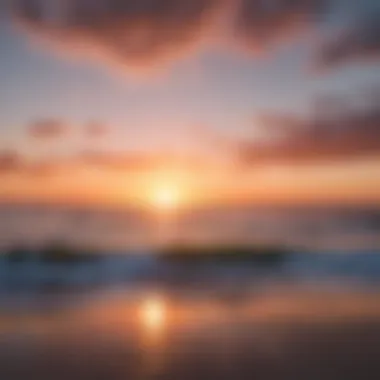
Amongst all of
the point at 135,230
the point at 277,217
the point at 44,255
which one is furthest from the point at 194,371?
the point at 277,217

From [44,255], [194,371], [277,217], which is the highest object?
[277,217]

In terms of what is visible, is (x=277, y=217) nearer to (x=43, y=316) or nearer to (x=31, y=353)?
(x=43, y=316)

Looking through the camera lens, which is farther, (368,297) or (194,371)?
(368,297)

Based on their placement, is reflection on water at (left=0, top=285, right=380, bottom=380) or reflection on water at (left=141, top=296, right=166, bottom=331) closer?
reflection on water at (left=0, top=285, right=380, bottom=380)

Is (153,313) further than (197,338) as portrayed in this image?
Yes

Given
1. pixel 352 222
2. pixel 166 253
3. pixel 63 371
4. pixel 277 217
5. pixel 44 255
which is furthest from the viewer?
pixel 277 217

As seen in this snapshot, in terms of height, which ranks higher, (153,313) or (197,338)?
(153,313)

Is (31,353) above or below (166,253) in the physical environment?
below

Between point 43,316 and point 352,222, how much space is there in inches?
375

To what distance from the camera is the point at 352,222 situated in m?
13.7

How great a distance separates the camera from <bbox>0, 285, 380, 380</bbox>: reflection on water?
403cm

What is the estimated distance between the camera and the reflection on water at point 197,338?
13.2 feet

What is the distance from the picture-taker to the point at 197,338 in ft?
16.2

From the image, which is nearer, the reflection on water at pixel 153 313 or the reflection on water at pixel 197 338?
the reflection on water at pixel 197 338
